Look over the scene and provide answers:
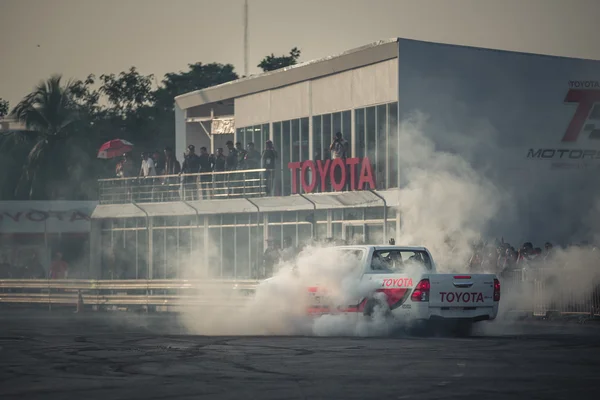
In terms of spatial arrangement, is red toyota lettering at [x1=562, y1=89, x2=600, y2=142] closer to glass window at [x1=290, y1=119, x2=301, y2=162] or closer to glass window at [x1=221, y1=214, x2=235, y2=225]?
glass window at [x1=290, y1=119, x2=301, y2=162]

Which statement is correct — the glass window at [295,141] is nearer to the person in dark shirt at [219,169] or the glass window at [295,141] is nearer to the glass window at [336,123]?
the glass window at [336,123]

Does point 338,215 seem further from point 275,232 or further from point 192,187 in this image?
point 192,187

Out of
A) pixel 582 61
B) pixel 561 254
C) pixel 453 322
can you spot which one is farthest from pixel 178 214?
pixel 453 322

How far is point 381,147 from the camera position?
35.3m

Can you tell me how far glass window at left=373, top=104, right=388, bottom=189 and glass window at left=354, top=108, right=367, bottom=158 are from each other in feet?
2.95

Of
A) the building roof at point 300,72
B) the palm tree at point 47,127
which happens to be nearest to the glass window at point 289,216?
the building roof at point 300,72

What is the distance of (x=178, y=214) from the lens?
143 ft

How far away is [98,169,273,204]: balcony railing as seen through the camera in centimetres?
3966

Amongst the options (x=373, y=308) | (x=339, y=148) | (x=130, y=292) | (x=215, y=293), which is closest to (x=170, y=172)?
(x=130, y=292)

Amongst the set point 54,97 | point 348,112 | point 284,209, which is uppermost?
point 54,97

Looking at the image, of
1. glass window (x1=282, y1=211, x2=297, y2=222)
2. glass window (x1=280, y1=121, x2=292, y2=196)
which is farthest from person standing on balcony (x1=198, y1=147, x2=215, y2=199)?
glass window (x1=282, y1=211, x2=297, y2=222)

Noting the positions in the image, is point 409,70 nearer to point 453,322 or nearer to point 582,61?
point 582,61

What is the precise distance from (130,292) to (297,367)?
2349cm

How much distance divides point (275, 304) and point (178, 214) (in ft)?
73.2
